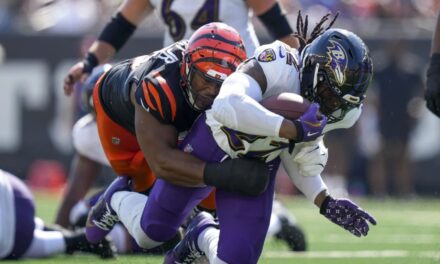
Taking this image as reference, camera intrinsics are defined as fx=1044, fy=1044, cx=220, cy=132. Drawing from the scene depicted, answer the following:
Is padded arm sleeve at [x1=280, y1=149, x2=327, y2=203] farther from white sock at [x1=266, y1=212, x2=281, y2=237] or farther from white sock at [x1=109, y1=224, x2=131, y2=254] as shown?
white sock at [x1=109, y1=224, x2=131, y2=254]

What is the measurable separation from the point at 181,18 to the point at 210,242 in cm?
186

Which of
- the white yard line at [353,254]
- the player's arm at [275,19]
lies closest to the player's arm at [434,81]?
the player's arm at [275,19]

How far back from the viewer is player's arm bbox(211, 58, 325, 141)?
3.98 m

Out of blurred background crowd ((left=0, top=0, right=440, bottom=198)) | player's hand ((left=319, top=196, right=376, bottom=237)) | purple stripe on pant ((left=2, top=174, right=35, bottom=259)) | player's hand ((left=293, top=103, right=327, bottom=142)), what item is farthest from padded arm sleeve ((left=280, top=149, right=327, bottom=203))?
blurred background crowd ((left=0, top=0, right=440, bottom=198))

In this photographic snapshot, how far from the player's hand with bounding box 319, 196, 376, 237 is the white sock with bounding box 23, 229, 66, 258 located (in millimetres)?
1820

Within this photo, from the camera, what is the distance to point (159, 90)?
14.6 ft

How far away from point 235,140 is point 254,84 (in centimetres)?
24

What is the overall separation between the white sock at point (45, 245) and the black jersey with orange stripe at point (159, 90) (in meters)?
1.06

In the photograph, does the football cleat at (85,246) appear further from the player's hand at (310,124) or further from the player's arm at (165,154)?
the player's hand at (310,124)

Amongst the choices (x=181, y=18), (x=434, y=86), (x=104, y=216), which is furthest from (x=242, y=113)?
(x=181, y=18)

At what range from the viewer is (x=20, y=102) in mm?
11469

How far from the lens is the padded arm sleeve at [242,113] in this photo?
13.1 feet

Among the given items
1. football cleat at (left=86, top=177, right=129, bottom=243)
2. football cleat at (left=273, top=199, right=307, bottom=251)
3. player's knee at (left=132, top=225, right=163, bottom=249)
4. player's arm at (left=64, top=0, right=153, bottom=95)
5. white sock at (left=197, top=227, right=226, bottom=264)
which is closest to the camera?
white sock at (left=197, top=227, right=226, bottom=264)

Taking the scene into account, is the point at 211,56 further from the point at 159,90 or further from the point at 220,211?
the point at 220,211
